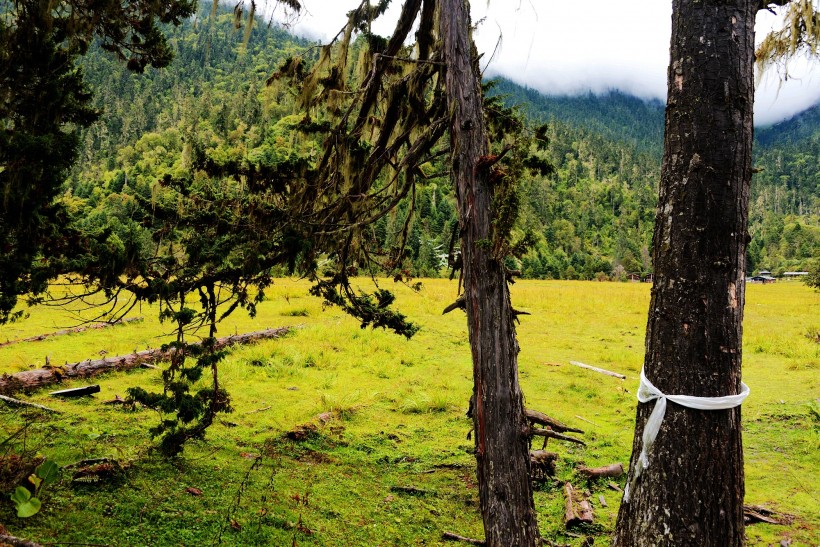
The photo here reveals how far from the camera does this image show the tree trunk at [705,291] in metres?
2.56

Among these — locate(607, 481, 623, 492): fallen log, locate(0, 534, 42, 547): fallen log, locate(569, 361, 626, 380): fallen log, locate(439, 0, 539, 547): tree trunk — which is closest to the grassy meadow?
locate(607, 481, 623, 492): fallen log

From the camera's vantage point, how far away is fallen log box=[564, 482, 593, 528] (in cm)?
482

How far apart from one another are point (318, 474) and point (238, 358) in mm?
5147

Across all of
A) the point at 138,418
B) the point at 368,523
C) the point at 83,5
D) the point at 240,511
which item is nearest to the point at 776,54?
the point at 368,523

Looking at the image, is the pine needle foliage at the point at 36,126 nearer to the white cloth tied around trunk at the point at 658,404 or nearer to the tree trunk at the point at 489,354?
the tree trunk at the point at 489,354

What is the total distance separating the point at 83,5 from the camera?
15.4 ft

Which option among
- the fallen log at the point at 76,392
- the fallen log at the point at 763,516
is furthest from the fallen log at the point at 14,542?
the fallen log at the point at 763,516

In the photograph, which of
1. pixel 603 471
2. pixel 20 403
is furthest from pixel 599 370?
pixel 20 403

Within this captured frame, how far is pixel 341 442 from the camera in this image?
260 inches

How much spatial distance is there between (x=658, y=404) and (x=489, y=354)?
3.96 ft

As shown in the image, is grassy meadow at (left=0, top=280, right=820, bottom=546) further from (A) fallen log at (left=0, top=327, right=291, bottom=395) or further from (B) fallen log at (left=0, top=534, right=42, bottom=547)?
(B) fallen log at (left=0, top=534, right=42, bottom=547)

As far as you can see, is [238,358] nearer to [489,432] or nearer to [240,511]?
[240,511]

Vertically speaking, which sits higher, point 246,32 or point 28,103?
point 246,32

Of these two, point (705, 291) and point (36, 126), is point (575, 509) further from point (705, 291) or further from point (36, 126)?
point (36, 126)
